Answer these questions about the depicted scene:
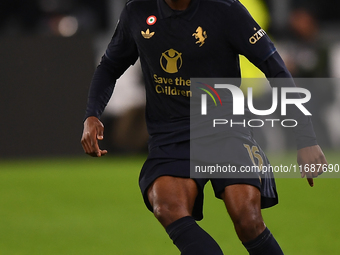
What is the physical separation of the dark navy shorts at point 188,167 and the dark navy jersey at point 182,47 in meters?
0.08

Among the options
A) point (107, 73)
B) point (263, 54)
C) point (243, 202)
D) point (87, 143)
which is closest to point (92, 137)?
point (87, 143)

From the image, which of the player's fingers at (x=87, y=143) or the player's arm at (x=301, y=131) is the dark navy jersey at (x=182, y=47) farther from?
the player's fingers at (x=87, y=143)

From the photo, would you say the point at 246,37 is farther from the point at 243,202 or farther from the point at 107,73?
the point at 107,73

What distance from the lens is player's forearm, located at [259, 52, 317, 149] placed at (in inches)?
133

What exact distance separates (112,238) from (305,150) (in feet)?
8.67

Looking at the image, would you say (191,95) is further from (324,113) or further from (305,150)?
(324,113)

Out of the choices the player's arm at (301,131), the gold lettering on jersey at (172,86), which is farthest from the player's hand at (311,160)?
the gold lettering on jersey at (172,86)

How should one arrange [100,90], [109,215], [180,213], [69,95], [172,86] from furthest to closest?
[69,95]
[109,215]
[100,90]
[172,86]
[180,213]

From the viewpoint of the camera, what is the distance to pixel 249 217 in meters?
3.34

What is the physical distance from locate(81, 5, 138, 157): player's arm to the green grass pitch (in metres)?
1.55

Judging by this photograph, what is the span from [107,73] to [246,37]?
94 cm

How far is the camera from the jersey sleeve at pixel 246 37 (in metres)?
3.45

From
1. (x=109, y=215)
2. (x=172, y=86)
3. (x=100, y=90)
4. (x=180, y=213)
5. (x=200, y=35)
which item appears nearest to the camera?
(x=180, y=213)

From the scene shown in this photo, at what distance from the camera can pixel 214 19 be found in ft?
11.5
